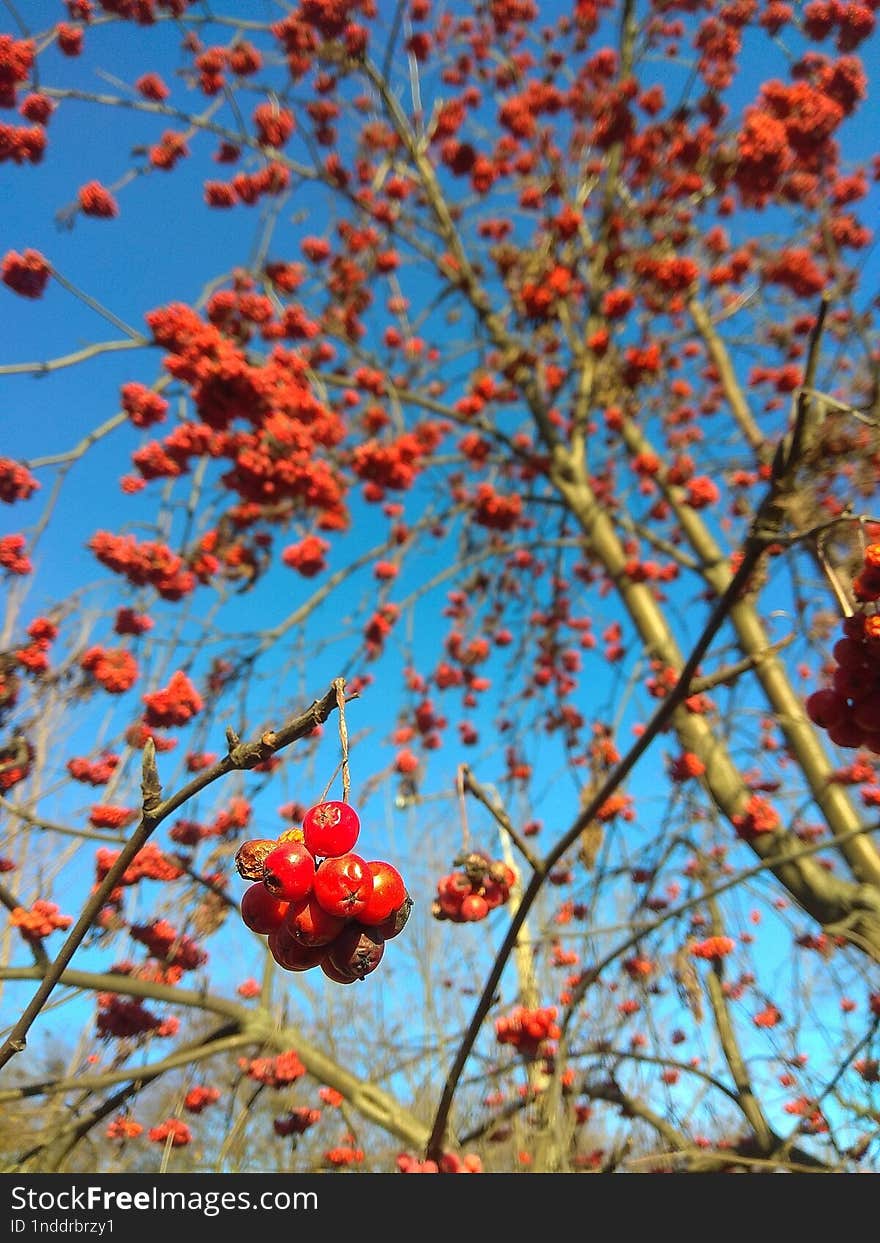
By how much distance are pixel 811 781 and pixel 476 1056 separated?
236 cm

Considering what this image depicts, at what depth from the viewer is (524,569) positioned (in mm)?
6496

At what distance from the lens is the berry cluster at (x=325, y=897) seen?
3.90 ft

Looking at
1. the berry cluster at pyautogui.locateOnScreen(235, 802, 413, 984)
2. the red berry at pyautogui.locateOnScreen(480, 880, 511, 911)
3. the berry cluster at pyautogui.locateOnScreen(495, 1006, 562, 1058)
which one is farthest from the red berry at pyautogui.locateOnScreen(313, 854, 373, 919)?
the berry cluster at pyautogui.locateOnScreen(495, 1006, 562, 1058)

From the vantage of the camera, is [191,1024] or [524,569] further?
[524,569]

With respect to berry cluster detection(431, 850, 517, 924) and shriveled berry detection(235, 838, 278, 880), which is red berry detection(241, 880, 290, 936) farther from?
berry cluster detection(431, 850, 517, 924)

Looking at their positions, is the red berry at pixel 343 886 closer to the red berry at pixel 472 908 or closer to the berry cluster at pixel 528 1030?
the red berry at pixel 472 908

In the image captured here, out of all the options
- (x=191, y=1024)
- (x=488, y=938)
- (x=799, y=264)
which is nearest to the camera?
(x=488, y=938)

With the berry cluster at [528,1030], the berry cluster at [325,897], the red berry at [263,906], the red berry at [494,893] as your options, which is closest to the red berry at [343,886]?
the berry cluster at [325,897]

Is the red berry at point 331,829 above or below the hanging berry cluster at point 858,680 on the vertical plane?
below

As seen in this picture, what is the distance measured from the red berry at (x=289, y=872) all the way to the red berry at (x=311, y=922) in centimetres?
2

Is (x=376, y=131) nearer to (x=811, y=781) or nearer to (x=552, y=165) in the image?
(x=552, y=165)
